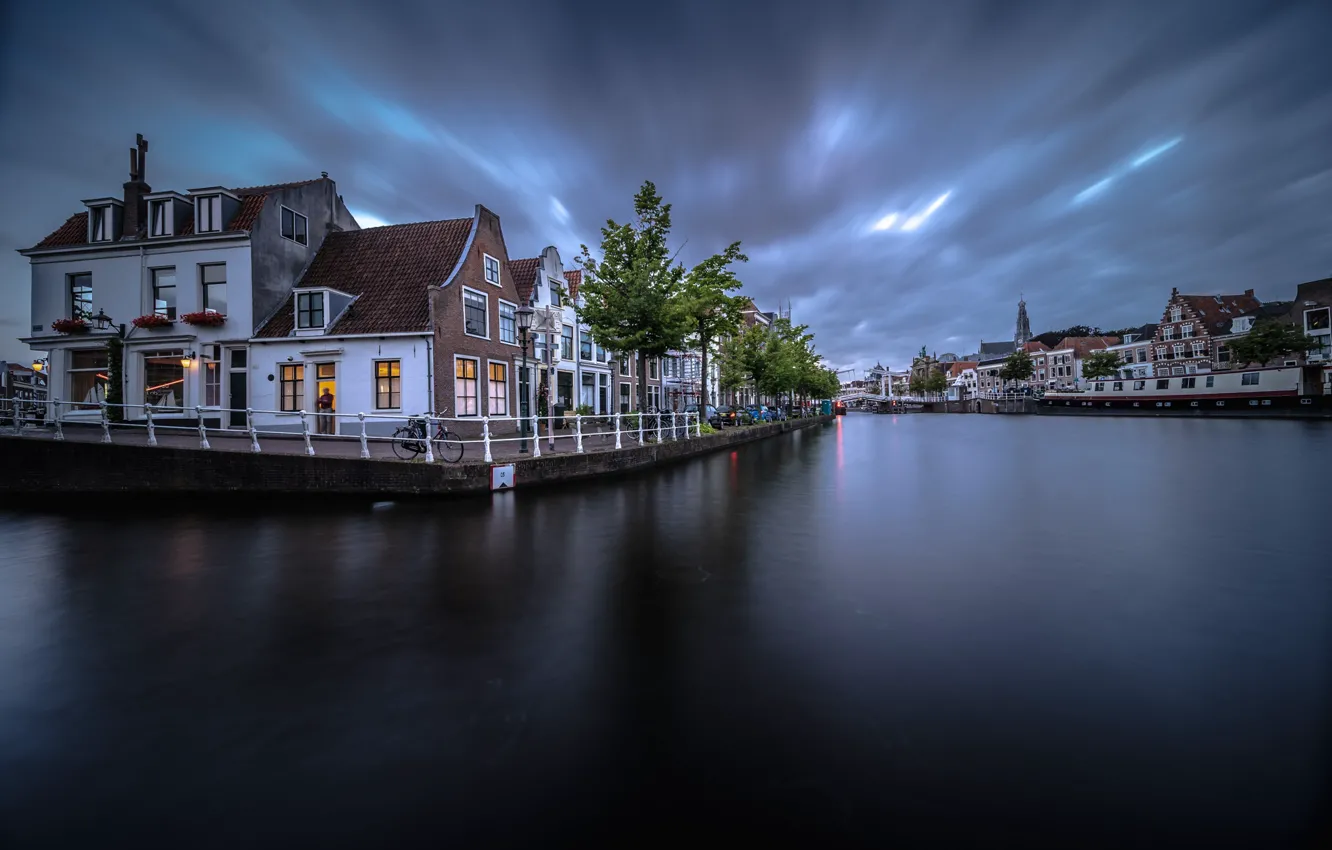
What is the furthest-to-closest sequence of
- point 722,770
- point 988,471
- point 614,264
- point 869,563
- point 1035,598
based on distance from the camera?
point 614,264, point 988,471, point 869,563, point 1035,598, point 722,770

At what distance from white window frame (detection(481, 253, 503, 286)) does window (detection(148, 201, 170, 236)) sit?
39.3 ft

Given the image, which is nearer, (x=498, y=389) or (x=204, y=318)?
(x=204, y=318)

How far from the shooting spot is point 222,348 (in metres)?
21.0

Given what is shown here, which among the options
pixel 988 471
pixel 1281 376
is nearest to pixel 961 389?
pixel 1281 376

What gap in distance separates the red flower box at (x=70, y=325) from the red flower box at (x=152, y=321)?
190cm

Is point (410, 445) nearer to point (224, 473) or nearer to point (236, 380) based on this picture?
point (224, 473)

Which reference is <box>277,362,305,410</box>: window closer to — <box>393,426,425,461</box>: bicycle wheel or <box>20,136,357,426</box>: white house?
<box>20,136,357,426</box>: white house

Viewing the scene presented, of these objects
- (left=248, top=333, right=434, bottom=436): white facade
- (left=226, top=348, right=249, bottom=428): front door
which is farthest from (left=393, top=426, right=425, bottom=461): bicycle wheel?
(left=226, top=348, right=249, bottom=428): front door

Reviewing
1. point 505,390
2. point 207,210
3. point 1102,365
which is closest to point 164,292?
point 207,210

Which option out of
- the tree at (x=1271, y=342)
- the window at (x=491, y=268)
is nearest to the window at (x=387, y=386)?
the window at (x=491, y=268)

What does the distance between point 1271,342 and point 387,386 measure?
75.3 metres

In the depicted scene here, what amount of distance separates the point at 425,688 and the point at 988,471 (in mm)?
17351

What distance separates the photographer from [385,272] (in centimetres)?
2259

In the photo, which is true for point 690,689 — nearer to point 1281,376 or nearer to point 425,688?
point 425,688
